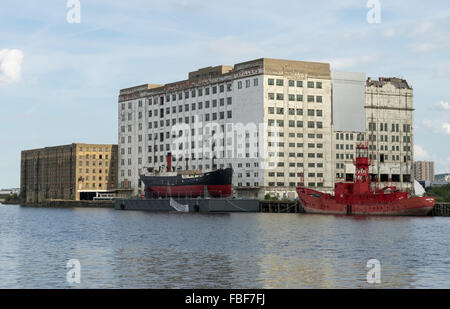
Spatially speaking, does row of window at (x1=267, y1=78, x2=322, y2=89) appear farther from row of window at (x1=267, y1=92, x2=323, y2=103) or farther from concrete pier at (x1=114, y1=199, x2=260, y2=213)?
concrete pier at (x1=114, y1=199, x2=260, y2=213)

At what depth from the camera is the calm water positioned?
40.7 m

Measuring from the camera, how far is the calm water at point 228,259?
40.7 meters

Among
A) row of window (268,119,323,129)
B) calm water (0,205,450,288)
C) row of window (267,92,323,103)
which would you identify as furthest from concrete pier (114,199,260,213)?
calm water (0,205,450,288)

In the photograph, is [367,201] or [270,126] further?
[270,126]

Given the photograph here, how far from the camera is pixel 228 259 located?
52156mm

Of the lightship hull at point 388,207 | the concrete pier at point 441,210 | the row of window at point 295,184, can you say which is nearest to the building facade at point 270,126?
the row of window at point 295,184

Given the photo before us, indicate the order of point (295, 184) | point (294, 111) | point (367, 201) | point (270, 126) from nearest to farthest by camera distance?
point (367, 201) → point (270, 126) → point (295, 184) → point (294, 111)

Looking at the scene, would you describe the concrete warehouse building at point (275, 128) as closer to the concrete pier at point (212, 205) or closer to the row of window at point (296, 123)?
the row of window at point (296, 123)

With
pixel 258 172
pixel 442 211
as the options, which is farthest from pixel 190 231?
pixel 258 172

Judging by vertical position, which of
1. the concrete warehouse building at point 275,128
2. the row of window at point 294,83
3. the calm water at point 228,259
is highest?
the row of window at point 294,83

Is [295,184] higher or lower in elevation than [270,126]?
lower

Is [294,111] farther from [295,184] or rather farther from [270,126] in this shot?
[295,184]

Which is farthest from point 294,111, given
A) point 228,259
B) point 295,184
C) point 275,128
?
point 228,259

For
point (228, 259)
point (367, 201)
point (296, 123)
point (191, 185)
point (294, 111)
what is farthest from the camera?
point (294, 111)
